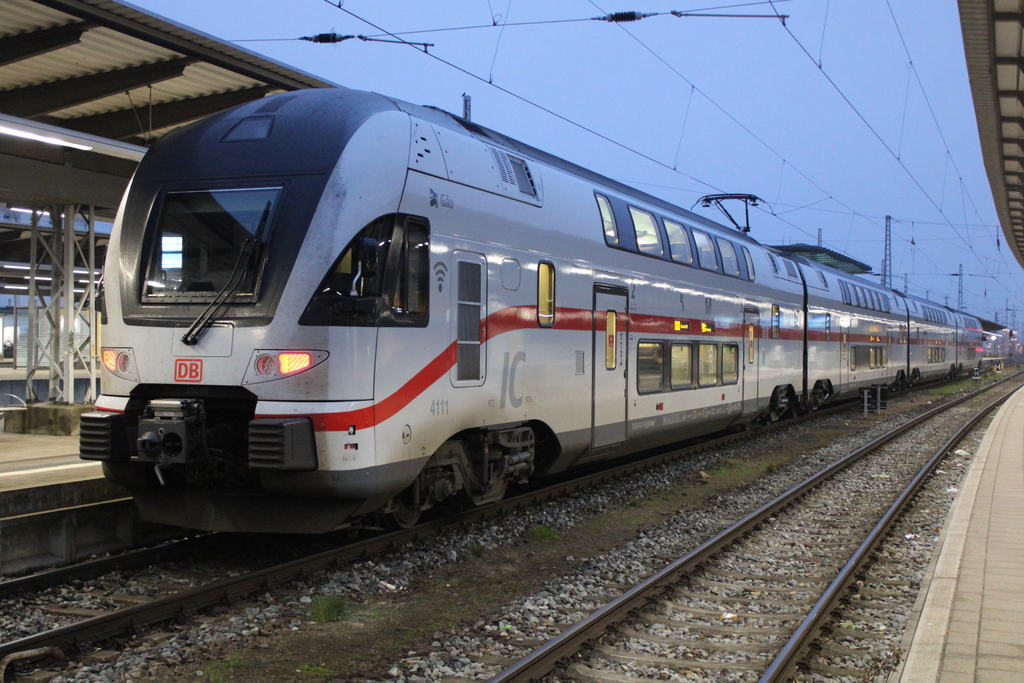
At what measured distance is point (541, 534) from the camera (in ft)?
26.5

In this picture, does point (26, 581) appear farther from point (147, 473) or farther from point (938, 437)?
point (938, 437)

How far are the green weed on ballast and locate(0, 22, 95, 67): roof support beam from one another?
7.50 m

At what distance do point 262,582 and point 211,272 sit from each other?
91.0 inches

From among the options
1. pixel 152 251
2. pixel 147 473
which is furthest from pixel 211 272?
pixel 147 473

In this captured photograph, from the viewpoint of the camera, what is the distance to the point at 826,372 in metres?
20.9

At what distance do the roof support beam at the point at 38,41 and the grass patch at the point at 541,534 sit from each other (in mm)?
7496

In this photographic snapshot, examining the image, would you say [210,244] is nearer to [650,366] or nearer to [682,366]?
[650,366]

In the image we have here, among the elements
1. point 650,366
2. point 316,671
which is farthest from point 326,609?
point 650,366

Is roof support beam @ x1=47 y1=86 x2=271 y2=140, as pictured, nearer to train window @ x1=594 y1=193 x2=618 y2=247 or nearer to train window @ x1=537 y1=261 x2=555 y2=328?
train window @ x1=594 y1=193 x2=618 y2=247

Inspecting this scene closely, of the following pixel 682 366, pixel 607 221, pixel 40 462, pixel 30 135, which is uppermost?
pixel 30 135

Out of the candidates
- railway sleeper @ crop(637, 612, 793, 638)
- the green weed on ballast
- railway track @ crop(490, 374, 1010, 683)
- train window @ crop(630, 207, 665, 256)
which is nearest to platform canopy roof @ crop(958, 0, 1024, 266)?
train window @ crop(630, 207, 665, 256)

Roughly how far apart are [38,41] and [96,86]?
1629mm

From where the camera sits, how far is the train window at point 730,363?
14.1m

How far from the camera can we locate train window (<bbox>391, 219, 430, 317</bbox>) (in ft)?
21.6
